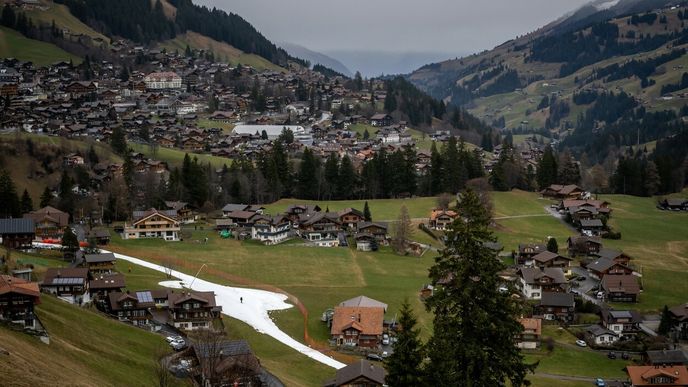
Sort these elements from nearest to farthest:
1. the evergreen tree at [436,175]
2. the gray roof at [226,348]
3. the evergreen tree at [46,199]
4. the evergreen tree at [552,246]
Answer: the gray roof at [226,348] < the evergreen tree at [552,246] < the evergreen tree at [46,199] < the evergreen tree at [436,175]

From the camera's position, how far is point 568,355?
44688 millimetres

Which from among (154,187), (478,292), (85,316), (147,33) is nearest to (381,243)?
(154,187)

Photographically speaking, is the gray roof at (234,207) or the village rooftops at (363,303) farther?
the gray roof at (234,207)

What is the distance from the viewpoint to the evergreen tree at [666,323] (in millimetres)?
48188

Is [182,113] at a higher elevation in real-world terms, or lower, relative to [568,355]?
higher

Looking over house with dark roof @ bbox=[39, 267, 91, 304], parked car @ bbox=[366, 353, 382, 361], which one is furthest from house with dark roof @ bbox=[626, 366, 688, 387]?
house with dark roof @ bbox=[39, 267, 91, 304]

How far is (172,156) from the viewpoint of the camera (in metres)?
97.9

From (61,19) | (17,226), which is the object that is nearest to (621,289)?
(17,226)

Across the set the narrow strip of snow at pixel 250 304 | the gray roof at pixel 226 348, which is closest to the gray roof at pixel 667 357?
the narrow strip of snow at pixel 250 304

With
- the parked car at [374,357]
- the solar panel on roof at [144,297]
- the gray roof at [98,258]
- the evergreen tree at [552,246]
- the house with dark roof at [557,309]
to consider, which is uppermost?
the gray roof at [98,258]

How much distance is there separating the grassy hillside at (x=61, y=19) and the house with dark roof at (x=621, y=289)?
6178 inches

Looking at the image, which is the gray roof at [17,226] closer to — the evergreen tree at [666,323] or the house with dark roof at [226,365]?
the house with dark roof at [226,365]

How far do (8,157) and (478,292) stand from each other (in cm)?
7602

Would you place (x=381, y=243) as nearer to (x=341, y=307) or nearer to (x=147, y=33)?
(x=341, y=307)
